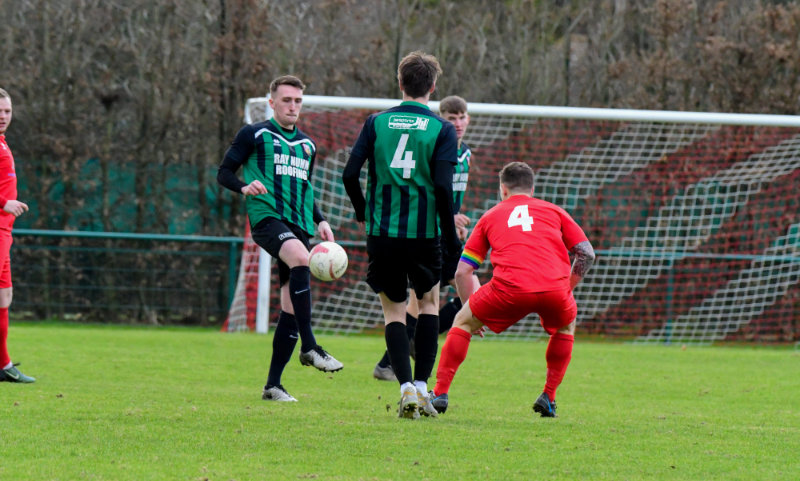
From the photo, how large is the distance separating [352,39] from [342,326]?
4618 millimetres

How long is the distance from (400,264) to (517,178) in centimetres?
78

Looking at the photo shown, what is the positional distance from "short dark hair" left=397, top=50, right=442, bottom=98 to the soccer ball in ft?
3.54

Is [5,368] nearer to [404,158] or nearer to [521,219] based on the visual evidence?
[404,158]

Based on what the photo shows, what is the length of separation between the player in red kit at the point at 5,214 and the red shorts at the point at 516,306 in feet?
10.2

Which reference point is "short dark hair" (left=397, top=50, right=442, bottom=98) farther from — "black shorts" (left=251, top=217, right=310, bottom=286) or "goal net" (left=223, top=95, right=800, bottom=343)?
"goal net" (left=223, top=95, right=800, bottom=343)

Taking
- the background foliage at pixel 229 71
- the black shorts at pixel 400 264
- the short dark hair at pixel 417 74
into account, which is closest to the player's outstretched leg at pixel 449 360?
the black shorts at pixel 400 264

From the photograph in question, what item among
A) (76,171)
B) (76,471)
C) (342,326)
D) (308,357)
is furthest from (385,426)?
(76,171)

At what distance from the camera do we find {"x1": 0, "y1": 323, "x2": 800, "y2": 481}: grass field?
4160 millimetres

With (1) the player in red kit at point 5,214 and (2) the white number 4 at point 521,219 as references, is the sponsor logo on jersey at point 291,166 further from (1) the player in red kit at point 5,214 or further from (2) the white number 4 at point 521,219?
(1) the player in red kit at point 5,214

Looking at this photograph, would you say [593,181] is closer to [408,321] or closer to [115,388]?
[408,321]

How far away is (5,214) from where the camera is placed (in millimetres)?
7102

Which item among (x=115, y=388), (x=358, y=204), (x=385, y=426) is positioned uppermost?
(x=358, y=204)

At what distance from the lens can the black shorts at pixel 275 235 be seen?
6352 millimetres

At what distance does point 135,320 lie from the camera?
574 inches
